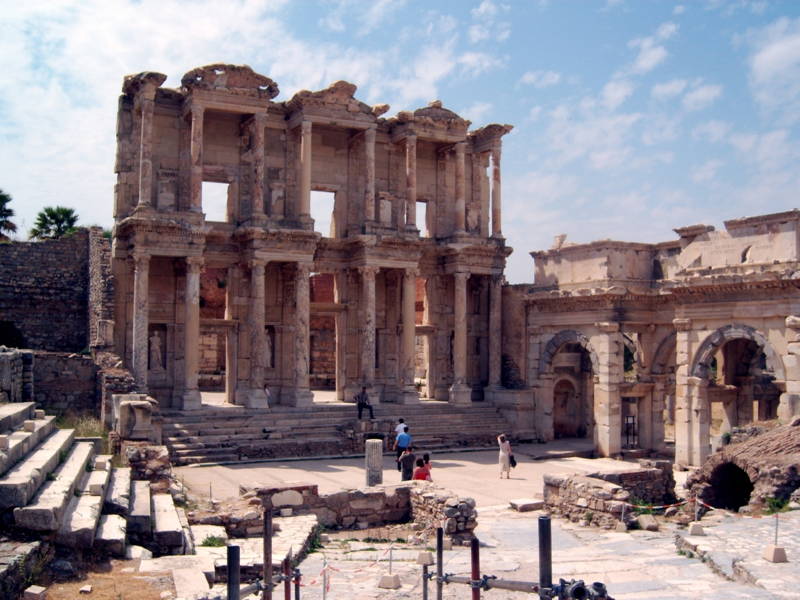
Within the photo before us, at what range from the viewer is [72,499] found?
11.8m

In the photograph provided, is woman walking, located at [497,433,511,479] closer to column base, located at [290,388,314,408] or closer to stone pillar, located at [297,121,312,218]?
column base, located at [290,388,314,408]

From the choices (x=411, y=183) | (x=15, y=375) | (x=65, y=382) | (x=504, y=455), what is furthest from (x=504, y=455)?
(x=65, y=382)

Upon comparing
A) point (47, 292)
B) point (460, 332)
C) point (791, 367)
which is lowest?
point (791, 367)

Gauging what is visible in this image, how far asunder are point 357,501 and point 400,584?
4900 mm

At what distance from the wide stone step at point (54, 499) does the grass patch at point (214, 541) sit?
79.1 inches

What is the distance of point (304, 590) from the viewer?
1116 cm

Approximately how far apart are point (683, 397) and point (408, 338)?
9.53m

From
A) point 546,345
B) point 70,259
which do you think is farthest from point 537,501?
point 70,259

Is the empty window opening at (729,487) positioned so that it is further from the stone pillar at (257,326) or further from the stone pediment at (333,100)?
the stone pediment at (333,100)

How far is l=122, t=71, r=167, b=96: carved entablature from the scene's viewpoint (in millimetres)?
26891

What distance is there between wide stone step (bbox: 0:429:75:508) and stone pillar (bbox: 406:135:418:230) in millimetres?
17287

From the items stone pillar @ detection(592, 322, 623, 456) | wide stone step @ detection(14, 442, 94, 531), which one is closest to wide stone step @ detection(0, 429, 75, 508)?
wide stone step @ detection(14, 442, 94, 531)

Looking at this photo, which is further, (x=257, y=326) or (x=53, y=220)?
(x=53, y=220)

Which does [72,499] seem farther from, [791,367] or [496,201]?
[496,201]
